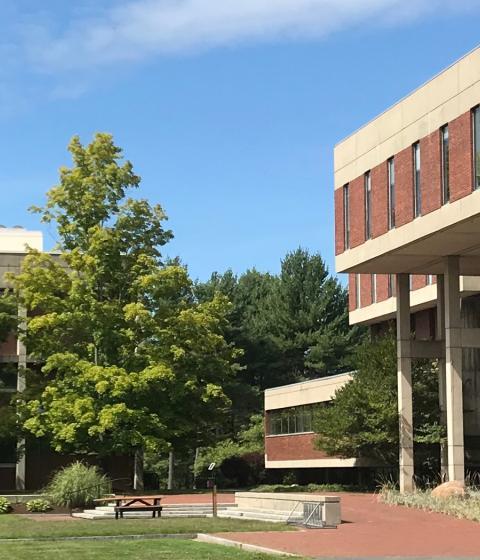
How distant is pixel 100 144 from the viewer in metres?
49.8

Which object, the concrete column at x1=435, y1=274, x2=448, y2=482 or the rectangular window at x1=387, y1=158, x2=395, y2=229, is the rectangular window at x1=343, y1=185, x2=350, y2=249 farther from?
the concrete column at x1=435, y1=274, x2=448, y2=482

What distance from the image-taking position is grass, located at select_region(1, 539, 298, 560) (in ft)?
62.0

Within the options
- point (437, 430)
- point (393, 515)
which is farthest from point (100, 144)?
point (393, 515)

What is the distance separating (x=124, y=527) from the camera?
2662 cm

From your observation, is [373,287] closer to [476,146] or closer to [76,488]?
[476,146]

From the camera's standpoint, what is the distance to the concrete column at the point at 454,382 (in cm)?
3759

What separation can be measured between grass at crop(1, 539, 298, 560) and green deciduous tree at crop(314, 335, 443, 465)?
71.1 feet

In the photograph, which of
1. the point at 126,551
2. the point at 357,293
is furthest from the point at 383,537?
the point at 357,293

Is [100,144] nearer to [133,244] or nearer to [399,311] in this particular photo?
[133,244]

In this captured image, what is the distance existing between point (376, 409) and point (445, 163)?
453 inches

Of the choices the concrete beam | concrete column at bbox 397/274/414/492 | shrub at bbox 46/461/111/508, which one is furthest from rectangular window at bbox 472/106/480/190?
shrub at bbox 46/461/111/508

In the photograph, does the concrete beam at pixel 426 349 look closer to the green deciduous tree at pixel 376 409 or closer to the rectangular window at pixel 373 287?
the green deciduous tree at pixel 376 409

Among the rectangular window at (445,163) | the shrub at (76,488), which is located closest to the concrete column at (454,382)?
the rectangular window at (445,163)

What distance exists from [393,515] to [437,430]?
11.7m
